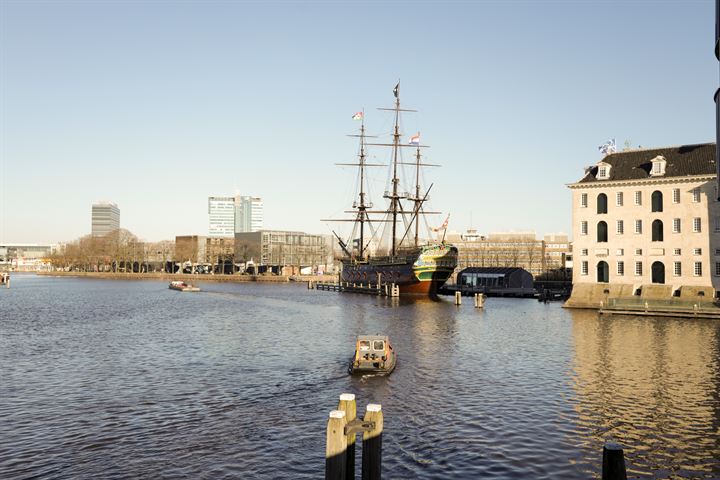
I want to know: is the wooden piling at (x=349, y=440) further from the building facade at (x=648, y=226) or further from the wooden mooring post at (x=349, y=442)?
the building facade at (x=648, y=226)

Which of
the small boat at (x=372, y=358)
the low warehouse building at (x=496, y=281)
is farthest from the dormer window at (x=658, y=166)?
the small boat at (x=372, y=358)

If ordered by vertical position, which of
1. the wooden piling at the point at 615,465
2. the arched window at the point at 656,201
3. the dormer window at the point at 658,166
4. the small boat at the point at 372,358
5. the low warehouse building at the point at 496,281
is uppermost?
the dormer window at the point at 658,166

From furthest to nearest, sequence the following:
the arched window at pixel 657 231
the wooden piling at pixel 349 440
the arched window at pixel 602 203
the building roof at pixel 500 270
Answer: the building roof at pixel 500 270 < the arched window at pixel 602 203 < the arched window at pixel 657 231 < the wooden piling at pixel 349 440

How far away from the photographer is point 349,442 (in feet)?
57.6

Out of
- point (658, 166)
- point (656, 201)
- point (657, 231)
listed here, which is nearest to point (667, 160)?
point (658, 166)

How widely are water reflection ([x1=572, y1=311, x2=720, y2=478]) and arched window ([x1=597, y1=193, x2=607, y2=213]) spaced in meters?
29.2

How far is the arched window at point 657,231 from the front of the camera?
77.2 m

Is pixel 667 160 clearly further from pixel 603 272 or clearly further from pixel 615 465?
pixel 615 465

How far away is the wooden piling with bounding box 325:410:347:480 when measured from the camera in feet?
52.0

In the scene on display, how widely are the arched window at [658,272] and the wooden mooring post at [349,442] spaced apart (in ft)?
229

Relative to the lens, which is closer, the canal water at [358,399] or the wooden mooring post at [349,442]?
the wooden mooring post at [349,442]

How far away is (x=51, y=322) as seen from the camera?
68375 millimetres

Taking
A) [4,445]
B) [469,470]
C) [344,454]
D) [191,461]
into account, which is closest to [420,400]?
[469,470]

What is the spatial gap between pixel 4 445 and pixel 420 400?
1832 cm
